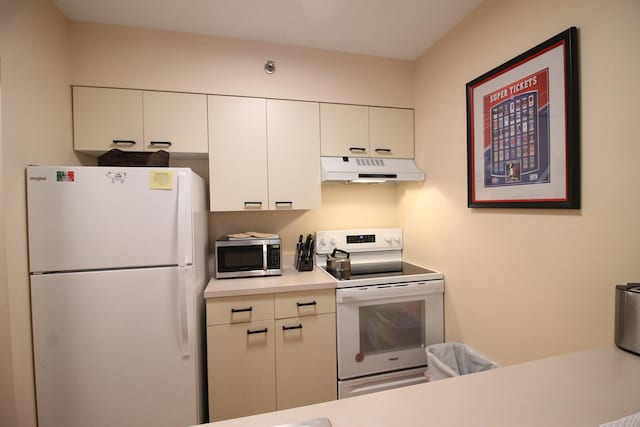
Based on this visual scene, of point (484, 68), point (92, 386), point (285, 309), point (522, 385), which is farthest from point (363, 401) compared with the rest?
point (484, 68)

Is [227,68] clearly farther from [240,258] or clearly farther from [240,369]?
[240,369]

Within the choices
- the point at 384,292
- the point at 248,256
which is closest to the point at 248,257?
the point at 248,256

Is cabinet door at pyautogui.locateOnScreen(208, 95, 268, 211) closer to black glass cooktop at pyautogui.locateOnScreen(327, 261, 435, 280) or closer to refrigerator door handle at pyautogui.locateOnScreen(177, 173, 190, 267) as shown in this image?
refrigerator door handle at pyautogui.locateOnScreen(177, 173, 190, 267)

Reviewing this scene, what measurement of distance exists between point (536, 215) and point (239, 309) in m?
1.67

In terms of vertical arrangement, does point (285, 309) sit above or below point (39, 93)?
below

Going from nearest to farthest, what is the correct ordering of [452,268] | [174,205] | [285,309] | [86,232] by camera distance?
[86,232] → [174,205] → [285,309] → [452,268]

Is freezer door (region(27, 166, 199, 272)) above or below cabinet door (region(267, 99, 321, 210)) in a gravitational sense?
below

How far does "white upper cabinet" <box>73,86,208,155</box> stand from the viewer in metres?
1.76

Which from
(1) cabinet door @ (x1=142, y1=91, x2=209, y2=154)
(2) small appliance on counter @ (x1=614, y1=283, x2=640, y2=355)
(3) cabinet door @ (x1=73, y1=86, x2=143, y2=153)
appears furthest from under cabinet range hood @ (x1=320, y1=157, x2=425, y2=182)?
(2) small appliance on counter @ (x1=614, y1=283, x2=640, y2=355)

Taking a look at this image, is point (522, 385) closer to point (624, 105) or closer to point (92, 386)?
point (624, 105)

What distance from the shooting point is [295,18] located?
1756 millimetres

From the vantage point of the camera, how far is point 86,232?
4.61 feet

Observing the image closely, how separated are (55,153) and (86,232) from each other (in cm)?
55

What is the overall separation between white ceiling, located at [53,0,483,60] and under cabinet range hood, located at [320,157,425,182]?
2.78ft
